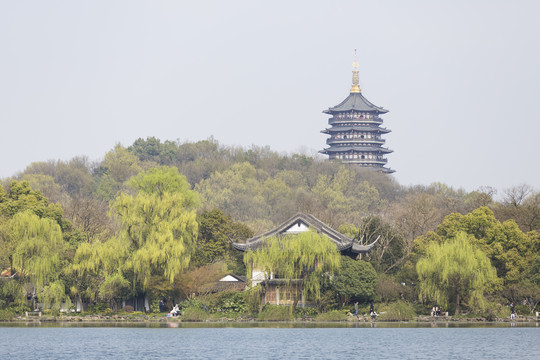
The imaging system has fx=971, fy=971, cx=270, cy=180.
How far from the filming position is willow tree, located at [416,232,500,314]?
37.5m

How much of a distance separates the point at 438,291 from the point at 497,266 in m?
3.50

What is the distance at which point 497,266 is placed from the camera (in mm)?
40062

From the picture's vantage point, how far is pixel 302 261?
131 ft

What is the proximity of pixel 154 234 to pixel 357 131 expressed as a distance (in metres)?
66.6

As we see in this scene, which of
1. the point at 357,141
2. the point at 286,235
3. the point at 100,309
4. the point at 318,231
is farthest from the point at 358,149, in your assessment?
the point at 100,309

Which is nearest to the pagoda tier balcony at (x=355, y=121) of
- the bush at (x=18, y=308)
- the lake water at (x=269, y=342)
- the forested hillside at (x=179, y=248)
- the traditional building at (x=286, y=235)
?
the forested hillside at (x=179, y=248)

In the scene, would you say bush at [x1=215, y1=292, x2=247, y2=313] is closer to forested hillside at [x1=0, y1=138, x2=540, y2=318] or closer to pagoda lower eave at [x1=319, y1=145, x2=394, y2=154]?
forested hillside at [x1=0, y1=138, x2=540, y2=318]

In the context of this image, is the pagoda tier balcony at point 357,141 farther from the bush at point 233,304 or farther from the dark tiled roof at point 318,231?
the bush at point 233,304

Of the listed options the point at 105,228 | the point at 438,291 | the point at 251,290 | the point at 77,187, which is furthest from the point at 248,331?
the point at 77,187

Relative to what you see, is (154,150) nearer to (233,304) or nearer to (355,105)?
(355,105)

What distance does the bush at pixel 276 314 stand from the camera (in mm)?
39938

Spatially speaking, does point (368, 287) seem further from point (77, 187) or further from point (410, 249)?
point (77, 187)

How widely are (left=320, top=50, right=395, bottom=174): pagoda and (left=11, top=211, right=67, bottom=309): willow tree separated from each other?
6689 centimetres

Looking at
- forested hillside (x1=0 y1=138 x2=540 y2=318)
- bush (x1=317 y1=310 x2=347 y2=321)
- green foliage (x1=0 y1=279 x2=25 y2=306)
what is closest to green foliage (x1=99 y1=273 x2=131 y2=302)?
forested hillside (x1=0 y1=138 x2=540 y2=318)
